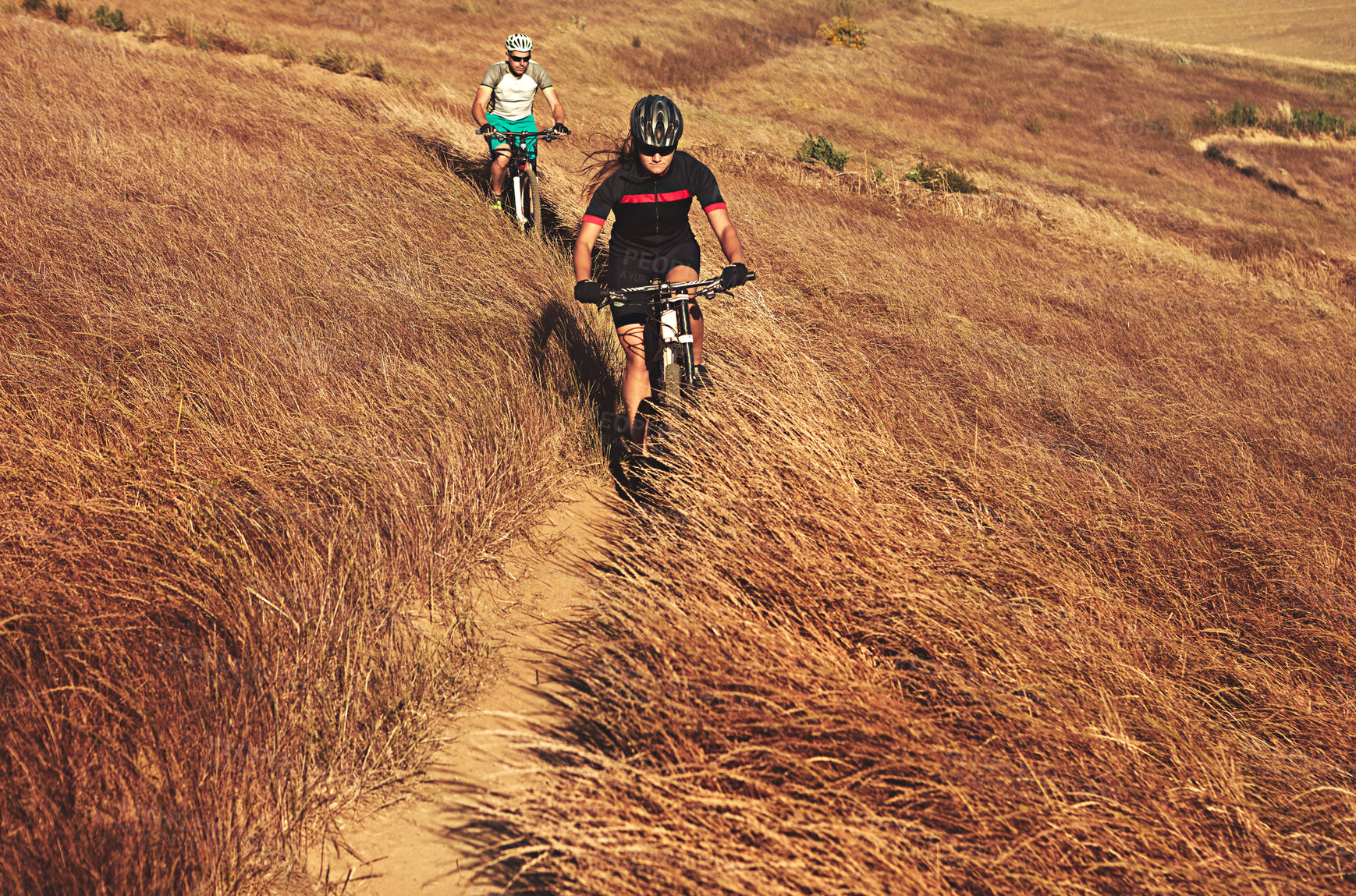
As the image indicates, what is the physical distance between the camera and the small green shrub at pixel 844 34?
41500 millimetres

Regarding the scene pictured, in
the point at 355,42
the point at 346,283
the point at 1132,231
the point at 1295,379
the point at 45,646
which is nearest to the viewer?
the point at 45,646

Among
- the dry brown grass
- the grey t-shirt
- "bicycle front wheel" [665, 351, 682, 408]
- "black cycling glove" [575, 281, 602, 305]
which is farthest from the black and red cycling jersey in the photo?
the grey t-shirt

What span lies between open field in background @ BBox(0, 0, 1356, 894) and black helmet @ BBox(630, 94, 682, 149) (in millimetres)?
1379

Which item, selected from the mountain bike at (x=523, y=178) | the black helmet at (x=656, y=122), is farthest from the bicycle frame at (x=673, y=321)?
the mountain bike at (x=523, y=178)

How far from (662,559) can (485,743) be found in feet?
3.21

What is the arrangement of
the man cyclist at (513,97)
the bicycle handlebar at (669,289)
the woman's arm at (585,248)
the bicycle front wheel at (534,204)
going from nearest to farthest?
the bicycle handlebar at (669,289)
the woman's arm at (585,248)
the bicycle front wheel at (534,204)
the man cyclist at (513,97)

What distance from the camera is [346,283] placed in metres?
5.71

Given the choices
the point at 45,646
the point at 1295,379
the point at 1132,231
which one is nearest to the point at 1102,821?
the point at 45,646

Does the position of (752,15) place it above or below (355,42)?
above

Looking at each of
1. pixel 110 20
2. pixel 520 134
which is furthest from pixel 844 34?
pixel 520 134

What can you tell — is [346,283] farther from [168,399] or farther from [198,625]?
[198,625]

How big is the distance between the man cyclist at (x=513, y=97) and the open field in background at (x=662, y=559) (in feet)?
3.08

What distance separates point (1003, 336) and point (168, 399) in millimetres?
7001

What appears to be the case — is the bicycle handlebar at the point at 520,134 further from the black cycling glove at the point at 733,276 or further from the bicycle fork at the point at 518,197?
the black cycling glove at the point at 733,276
